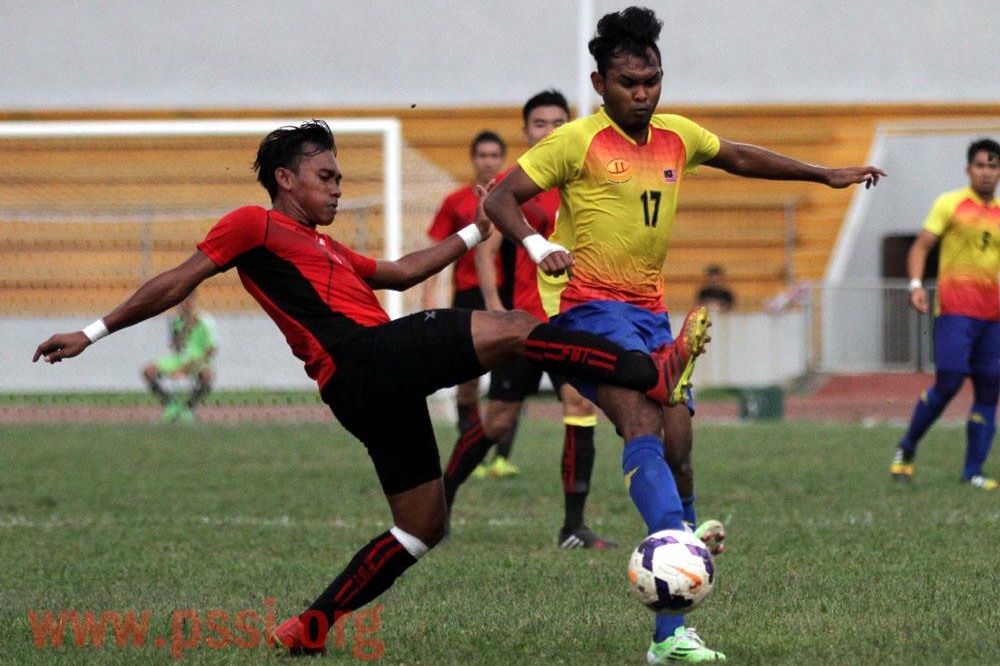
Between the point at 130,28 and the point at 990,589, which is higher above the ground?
the point at 130,28

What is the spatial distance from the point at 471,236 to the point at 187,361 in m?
14.7

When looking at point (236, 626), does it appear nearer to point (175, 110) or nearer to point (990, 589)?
point (990, 589)

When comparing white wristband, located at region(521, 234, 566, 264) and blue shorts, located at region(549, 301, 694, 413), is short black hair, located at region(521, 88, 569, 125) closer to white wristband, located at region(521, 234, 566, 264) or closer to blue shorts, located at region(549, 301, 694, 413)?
blue shorts, located at region(549, 301, 694, 413)

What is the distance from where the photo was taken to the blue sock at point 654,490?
521 centimetres

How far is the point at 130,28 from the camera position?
2669cm

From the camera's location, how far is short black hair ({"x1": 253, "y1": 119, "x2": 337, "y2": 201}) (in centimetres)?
584

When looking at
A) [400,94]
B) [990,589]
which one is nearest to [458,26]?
[400,94]

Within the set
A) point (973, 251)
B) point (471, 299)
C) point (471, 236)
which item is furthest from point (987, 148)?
point (471, 236)

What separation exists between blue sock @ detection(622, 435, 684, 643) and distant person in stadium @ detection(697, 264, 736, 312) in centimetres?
1698

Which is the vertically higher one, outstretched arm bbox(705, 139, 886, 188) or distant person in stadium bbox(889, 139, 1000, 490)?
outstretched arm bbox(705, 139, 886, 188)

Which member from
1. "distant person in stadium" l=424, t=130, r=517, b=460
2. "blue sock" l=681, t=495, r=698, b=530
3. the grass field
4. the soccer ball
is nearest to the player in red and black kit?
"distant person in stadium" l=424, t=130, r=517, b=460

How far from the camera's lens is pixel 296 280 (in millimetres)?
5617

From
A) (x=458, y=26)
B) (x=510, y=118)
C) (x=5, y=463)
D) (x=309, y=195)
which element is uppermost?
(x=458, y=26)

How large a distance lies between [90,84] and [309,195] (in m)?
21.9
